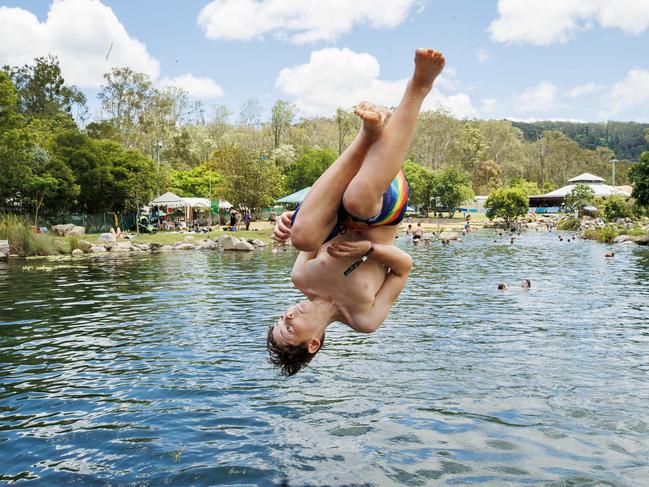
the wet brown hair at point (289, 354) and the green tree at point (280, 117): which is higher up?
the green tree at point (280, 117)

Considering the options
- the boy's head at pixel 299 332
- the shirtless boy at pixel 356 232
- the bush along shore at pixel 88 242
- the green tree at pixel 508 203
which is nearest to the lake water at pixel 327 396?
the boy's head at pixel 299 332

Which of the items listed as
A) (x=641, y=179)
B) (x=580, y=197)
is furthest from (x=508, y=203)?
(x=641, y=179)

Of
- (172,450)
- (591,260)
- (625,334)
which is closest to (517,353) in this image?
(625,334)

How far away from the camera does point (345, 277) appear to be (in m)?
4.99

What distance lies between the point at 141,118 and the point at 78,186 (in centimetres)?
3968

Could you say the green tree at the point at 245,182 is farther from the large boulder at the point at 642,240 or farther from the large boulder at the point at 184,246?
the large boulder at the point at 642,240

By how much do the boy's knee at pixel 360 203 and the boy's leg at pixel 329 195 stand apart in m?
0.17

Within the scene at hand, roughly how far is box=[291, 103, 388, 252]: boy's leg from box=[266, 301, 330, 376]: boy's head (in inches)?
29.5

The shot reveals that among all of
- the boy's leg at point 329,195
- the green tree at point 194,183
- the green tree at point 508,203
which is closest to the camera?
the boy's leg at point 329,195

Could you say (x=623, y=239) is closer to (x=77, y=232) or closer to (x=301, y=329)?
(x=77, y=232)

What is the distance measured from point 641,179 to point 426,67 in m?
49.9

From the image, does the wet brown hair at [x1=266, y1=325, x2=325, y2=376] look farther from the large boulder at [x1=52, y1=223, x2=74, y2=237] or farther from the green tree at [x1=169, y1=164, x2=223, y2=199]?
the green tree at [x1=169, y1=164, x2=223, y2=199]

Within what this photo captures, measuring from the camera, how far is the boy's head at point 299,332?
510 centimetres

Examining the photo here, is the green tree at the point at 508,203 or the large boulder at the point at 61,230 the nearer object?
the large boulder at the point at 61,230
